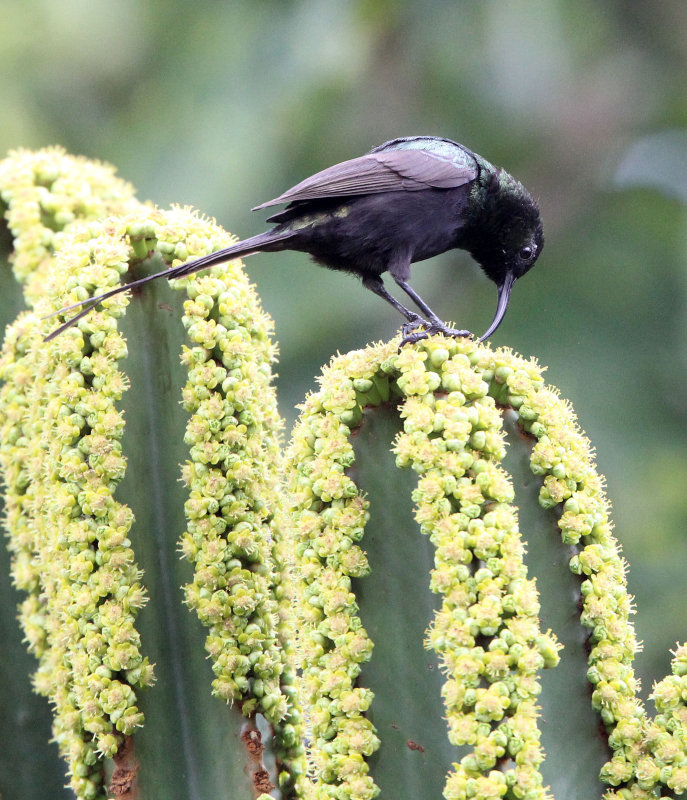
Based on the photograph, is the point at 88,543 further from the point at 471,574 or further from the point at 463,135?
the point at 463,135

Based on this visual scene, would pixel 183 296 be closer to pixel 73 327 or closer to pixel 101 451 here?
pixel 73 327

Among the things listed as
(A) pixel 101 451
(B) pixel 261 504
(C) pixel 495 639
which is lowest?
(C) pixel 495 639

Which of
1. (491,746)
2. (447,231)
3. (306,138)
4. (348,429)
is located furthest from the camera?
(306,138)

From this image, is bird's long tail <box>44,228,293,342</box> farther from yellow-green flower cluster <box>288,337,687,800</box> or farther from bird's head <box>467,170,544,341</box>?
bird's head <box>467,170,544,341</box>

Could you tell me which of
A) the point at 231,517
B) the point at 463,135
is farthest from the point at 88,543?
the point at 463,135

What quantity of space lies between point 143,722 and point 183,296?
0.97 metres

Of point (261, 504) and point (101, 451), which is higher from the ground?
point (101, 451)

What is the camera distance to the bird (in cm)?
326

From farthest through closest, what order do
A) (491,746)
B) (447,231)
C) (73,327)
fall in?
(447,231) < (73,327) < (491,746)

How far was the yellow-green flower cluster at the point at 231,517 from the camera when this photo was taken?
7.52 ft

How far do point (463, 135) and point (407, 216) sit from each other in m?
5.24

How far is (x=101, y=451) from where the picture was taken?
230 cm

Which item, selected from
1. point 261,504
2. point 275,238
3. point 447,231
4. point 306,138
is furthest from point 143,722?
point 306,138

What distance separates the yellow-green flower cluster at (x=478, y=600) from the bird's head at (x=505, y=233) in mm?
1676
